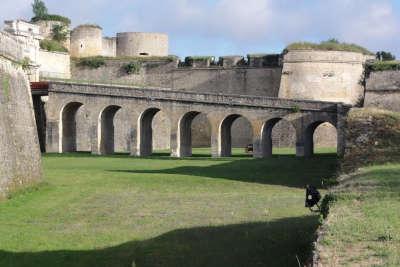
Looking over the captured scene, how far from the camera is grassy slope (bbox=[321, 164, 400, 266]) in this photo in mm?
6820

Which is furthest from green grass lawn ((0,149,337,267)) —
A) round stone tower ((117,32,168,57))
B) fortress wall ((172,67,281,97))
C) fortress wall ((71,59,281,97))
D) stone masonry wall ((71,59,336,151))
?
round stone tower ((117,32,168,57))

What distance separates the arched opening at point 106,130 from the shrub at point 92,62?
9.36 metres

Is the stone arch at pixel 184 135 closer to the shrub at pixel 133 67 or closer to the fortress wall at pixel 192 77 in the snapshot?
the fortress wall at pixel 192 77

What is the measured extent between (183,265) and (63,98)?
35002 mm

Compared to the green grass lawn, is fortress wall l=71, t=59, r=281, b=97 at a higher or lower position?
higher

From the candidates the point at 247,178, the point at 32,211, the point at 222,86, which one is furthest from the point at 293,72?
the point at 32,211

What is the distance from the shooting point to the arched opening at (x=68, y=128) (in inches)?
1813

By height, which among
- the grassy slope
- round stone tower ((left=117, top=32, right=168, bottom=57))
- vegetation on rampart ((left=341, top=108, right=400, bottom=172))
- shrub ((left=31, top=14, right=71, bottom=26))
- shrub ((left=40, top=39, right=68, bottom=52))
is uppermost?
shrub ((left=31, top=14, right=71, bottom=26))

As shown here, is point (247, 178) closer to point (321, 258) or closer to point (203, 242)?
point (203, 242)

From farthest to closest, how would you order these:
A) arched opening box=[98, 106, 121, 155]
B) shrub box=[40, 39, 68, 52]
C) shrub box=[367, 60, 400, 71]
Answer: shrub box=[40, 39, 68, 52] < arched opening box=[98, 106, 121, 155] < shrub box=[367, 60, 400, 71]

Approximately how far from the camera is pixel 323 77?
48.2 meters

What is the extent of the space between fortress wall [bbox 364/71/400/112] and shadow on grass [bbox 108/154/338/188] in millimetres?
4740

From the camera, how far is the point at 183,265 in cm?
1162

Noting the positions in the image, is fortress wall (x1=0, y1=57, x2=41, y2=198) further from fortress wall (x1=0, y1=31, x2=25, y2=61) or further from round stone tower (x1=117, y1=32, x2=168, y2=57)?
round stone tower (x1=117, y1=32, x2=168, y2=57)
